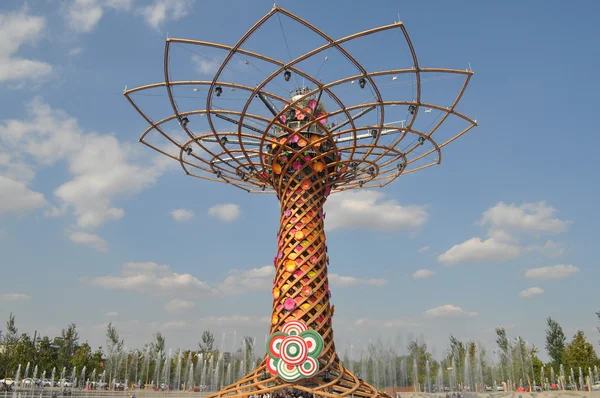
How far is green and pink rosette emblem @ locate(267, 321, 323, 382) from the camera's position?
16.4 metres

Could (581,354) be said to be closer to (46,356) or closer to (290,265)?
(290,265)

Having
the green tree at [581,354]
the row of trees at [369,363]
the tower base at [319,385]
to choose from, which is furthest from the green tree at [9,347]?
the green tree at [581,354]

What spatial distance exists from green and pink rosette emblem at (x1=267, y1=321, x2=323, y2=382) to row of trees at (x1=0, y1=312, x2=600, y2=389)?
27472 millimetres

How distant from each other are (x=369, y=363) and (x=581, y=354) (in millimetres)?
19391

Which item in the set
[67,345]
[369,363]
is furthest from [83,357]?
[369,363]

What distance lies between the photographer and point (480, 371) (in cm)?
4650

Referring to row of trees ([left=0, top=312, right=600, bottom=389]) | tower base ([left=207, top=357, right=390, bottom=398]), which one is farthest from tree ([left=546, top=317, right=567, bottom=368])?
tower base ([left=207, top=357, right=390, bottom=398])

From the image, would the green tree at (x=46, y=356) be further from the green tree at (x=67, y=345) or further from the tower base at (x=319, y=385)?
the tower base at (x=319, y=385)

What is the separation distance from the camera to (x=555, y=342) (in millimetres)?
49938

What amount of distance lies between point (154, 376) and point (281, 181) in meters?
40.8

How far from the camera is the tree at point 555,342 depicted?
4900 cm

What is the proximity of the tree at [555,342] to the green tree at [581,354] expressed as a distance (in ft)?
13.6

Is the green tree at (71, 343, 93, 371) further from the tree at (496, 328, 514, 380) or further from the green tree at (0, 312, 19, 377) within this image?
the tree at (496, 328, 514, 380)

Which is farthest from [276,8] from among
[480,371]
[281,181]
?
[480,371]
